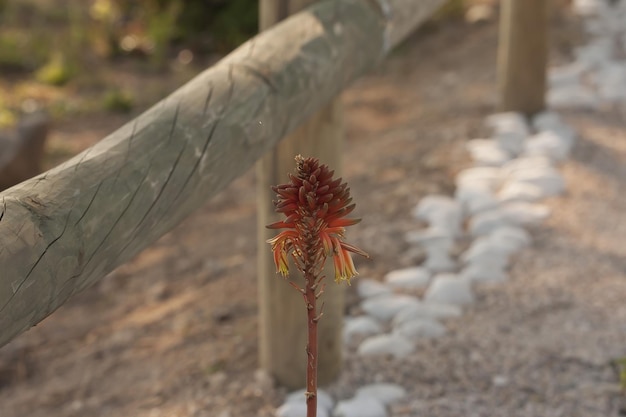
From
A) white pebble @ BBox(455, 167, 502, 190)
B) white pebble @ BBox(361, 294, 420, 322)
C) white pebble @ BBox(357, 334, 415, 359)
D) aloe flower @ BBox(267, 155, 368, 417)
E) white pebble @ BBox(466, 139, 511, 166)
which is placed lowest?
aloe flower @ BBox(267, 155, 368, 417)

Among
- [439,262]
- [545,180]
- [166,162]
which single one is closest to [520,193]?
[545,180]

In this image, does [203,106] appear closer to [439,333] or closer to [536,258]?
[439,333]

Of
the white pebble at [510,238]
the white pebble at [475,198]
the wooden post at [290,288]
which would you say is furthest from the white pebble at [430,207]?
the wooden post at [290,288]

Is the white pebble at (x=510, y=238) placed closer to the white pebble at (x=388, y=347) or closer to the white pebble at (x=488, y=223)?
the white pebble at (x=488, y=223)

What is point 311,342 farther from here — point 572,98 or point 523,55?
point 572,98

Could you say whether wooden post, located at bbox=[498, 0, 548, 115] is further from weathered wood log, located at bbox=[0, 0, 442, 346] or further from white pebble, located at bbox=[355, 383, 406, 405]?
white pebble, located at bbox=[355, 383, 406, 405]

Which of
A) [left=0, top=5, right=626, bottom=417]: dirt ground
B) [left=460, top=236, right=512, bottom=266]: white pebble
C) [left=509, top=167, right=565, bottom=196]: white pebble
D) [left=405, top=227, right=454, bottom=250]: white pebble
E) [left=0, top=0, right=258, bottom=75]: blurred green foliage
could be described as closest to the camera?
[left=0, top=5, right=626, bottom=417]: dirt ground

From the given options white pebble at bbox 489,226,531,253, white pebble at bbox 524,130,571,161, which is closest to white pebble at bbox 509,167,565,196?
white pebble at bbox 524,130,571,161
